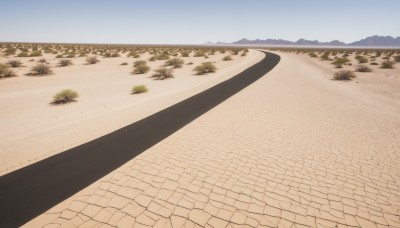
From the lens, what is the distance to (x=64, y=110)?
11.4 metres

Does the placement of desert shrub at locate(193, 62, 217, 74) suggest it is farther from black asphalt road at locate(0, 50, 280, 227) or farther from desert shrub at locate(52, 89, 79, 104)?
black asphalt road at locate(0, 50, 280, 227)

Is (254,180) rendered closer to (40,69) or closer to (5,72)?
(5,72)

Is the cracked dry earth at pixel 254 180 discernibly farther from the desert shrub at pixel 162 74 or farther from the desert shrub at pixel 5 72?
the desert shrub at pixel 5 72

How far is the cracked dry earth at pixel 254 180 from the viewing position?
450 cm

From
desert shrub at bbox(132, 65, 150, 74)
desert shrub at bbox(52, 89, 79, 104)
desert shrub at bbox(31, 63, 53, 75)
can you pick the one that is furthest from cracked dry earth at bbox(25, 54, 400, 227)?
desert shrub at bbox(31, 63, 53, 75)

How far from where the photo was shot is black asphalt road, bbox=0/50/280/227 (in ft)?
15.3

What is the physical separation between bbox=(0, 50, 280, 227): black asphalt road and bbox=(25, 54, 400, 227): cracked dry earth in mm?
315

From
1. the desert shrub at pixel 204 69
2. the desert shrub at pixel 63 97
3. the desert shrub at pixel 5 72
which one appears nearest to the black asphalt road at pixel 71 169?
the desert shrub at pixel 63 97

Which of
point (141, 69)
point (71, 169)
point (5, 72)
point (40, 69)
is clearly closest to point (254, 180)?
point (71, 169)

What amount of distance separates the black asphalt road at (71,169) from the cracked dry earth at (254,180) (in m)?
0.31

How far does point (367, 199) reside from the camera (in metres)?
5.12

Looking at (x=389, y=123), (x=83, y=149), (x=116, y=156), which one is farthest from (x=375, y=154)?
(x=83, y=149)

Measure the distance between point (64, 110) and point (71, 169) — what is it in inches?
257

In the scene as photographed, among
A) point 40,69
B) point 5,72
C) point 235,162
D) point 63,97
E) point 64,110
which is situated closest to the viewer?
point 235,162
